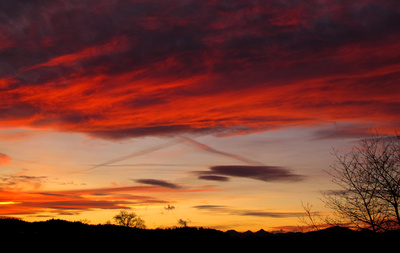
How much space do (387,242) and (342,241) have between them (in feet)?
8.39

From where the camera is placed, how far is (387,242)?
751 inches

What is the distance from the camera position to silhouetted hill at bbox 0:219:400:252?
15.8 metres

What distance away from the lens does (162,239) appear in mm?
18438

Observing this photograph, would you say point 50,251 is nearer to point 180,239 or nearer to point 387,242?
point 180,239

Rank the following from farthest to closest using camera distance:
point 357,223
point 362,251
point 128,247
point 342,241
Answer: point 357,223 < point 342,241 < point 362,251 < point 128,247

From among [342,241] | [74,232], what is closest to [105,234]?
[74,232]

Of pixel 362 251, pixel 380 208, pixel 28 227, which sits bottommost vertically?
pixel 362 251

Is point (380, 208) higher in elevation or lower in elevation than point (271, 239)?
higher

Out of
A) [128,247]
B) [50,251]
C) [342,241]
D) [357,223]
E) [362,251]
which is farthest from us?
[357,223]

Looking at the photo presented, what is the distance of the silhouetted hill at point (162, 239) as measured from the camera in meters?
15.8

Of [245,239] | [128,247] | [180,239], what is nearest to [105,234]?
[128,247]

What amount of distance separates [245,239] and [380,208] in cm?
953

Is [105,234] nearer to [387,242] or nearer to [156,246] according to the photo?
[156,246]

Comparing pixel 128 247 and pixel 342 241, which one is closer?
pixel 128 247
